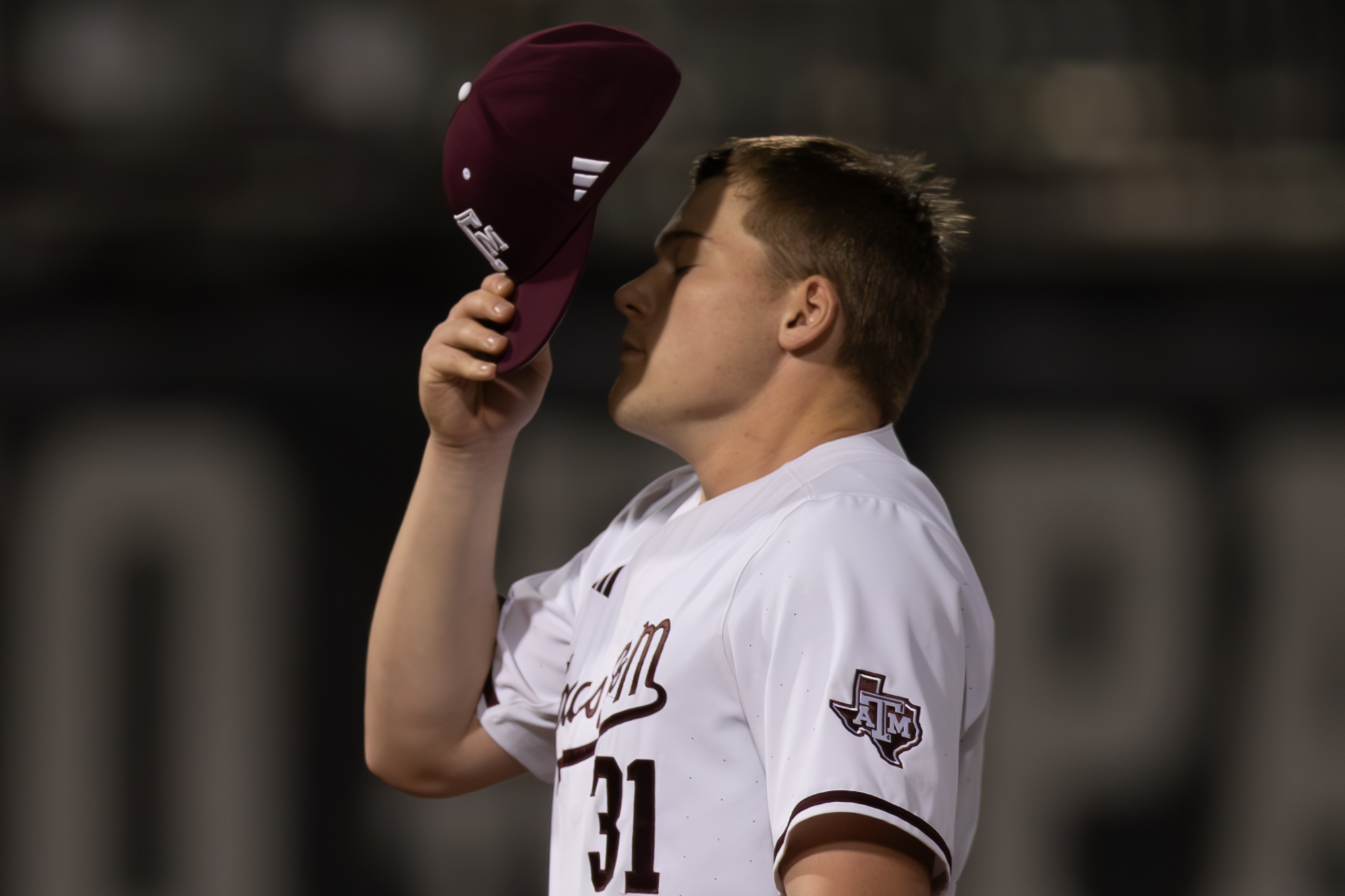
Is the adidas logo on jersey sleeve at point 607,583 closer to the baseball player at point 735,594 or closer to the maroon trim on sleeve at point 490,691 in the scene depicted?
the baseball player at point 735,594

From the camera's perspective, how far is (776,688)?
3.26ft

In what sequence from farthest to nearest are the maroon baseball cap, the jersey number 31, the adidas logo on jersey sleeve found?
the adidas logo on jersey sleeve < the maroon baseball cap < the jersey number 31

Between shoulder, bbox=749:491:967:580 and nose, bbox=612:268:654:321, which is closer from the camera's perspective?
shoulder, bbox=749:491:967:580

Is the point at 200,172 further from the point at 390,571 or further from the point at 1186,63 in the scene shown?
the point at 1186,63

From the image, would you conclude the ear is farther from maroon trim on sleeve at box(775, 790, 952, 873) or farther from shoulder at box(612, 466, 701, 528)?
maroon trim on sleeve at box(775, 790, 952, 873)

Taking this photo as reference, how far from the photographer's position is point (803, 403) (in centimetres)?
129

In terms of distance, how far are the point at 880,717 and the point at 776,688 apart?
0.09 m

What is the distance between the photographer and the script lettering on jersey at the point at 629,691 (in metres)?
1.10

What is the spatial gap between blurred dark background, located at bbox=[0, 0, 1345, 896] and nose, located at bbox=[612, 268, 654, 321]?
1.73m

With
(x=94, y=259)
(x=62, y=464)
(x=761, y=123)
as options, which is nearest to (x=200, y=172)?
(x=94, y=259)

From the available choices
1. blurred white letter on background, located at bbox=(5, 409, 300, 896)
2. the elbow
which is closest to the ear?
the elbow

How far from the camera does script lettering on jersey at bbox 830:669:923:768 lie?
939mm

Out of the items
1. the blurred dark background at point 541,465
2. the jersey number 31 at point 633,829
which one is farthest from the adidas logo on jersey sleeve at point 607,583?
the blurred dark background at point 541,465

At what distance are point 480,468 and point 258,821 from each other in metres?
1.90
